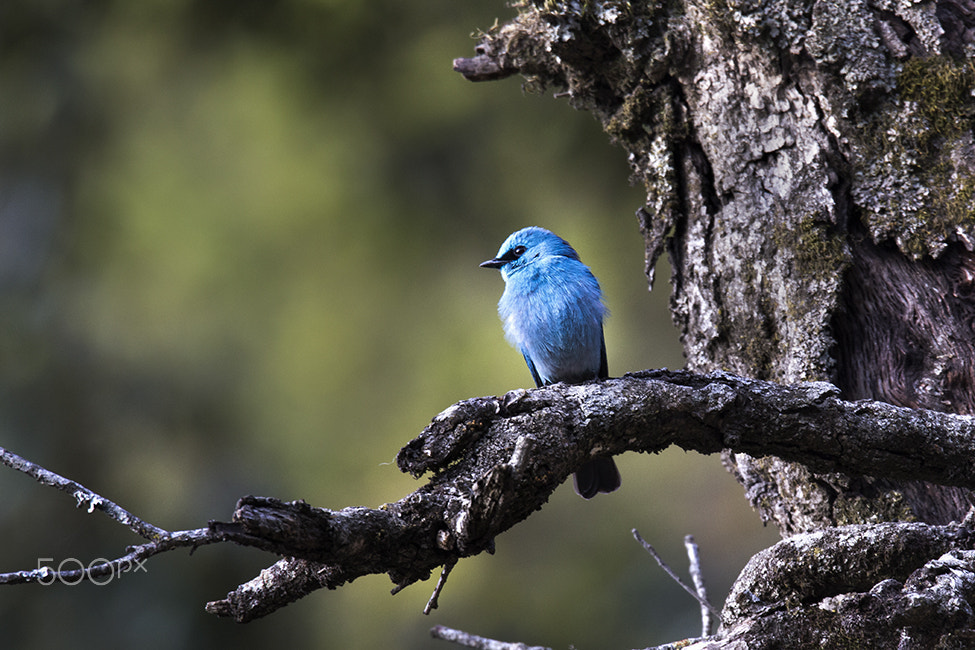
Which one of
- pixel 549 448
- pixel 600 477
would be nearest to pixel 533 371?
pixel 600 477

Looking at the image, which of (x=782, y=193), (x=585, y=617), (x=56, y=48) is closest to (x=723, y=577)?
(x=585, y=617)

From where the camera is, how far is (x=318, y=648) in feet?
15.7

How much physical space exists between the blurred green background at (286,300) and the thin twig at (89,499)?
347 cm

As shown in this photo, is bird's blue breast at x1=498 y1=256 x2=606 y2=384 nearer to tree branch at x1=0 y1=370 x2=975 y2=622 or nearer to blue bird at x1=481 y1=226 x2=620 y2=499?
blue bird at x1=481 y1=226 x2=620 y2=499

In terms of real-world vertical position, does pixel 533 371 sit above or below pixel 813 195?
above

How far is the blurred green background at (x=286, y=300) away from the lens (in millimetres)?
4801

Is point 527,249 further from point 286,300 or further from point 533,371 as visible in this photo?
point 286,300

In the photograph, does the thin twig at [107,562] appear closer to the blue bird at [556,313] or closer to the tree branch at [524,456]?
the tree branch at [524,456]

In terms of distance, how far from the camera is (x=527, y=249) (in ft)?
15.2

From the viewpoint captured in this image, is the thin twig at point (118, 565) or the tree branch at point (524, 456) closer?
the thin twig at point (118, 565)

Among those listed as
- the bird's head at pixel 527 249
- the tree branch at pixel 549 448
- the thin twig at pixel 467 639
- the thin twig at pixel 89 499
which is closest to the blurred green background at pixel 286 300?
the bird's head at pixel 527 249

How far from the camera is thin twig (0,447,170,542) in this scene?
1.28 metres

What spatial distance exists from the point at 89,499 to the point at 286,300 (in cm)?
402

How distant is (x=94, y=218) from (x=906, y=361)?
478cm
